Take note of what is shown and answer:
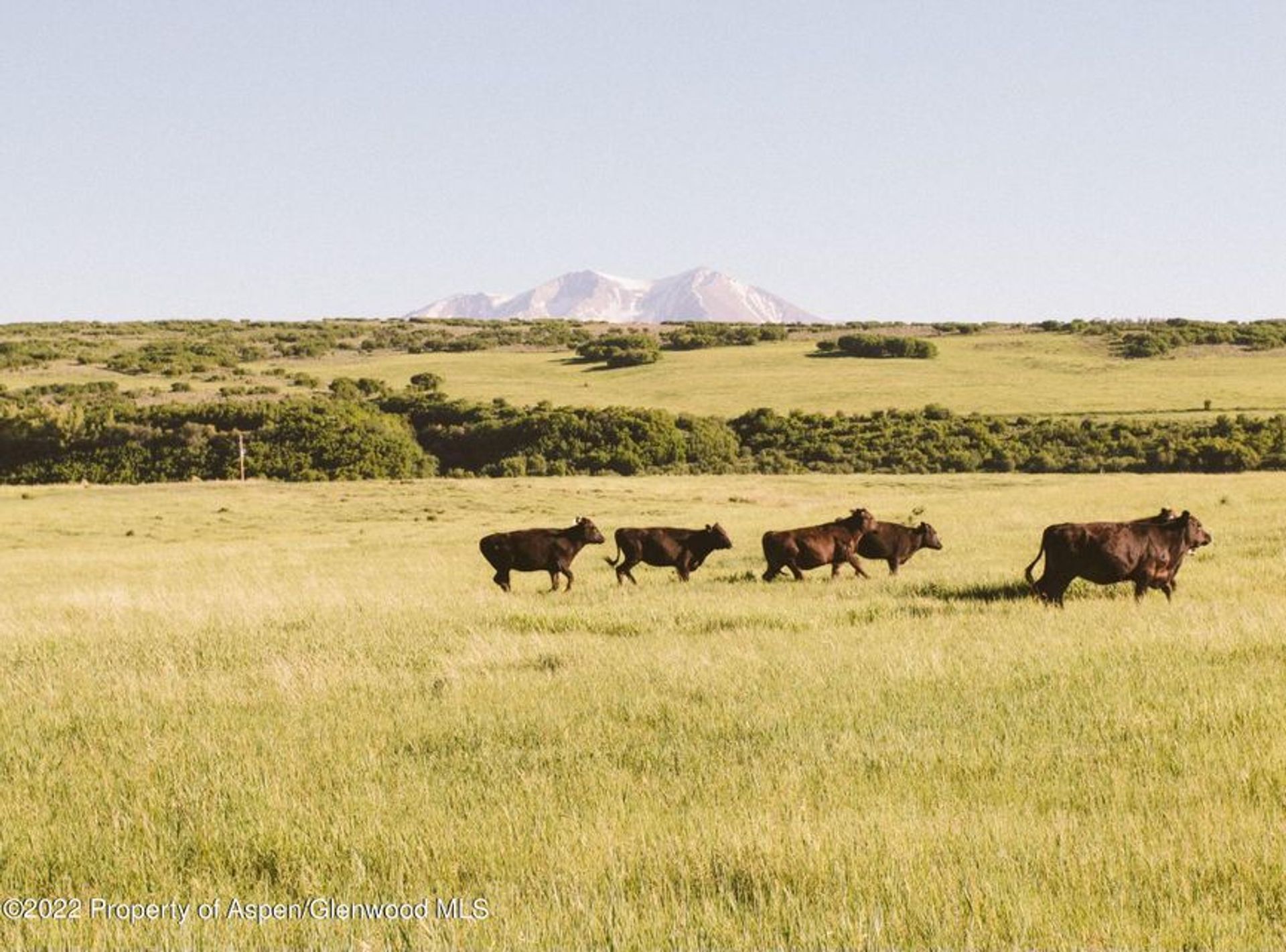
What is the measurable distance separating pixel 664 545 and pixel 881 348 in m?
84.6

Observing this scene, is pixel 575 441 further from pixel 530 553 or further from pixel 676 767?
pixel 676 767

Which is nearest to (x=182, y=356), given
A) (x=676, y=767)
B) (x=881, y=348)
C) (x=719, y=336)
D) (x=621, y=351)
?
(x=621, y=351)

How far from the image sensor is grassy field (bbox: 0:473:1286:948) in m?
4.49

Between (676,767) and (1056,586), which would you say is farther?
(1056,586)

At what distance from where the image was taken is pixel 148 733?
7.83 meters

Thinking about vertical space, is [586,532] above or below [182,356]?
below

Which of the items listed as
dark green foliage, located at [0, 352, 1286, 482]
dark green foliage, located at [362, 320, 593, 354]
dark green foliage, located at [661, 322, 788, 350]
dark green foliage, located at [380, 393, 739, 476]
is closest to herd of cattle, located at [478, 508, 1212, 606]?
dark green foliage, located at [0, 352, 1286, 482]

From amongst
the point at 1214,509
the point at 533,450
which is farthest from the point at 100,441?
the point at 1214,509

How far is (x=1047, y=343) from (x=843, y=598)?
9498 cm

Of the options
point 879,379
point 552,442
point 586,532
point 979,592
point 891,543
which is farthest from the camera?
point 879,379

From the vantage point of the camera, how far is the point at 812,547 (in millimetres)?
18422

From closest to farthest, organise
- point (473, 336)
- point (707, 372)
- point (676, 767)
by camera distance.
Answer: point (676, 767) < point (707, 372) < point (473, 336)

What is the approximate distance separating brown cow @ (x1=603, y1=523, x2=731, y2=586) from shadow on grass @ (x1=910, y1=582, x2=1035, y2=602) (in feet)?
15.4

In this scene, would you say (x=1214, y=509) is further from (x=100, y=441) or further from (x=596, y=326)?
(x=596, y=326)
